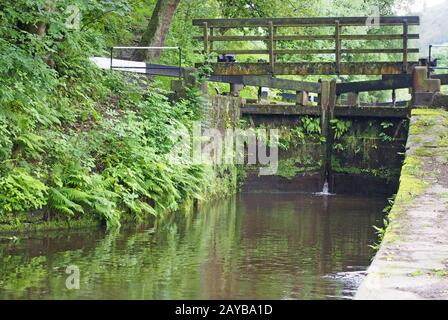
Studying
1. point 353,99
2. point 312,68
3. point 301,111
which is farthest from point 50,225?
A: point 353,99

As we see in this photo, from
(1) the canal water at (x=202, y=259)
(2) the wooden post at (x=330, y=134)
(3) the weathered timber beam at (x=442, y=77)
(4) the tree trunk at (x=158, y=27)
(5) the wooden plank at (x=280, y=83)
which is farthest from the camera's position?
(5) the wooden plank at (x=280, y=83)

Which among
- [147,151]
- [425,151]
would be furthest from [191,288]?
[147,151]

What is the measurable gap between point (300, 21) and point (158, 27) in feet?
10.3

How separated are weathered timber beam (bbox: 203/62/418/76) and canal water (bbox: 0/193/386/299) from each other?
16.0ft

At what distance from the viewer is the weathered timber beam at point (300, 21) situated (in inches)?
829

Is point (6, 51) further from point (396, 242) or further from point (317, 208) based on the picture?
point (317, 208)

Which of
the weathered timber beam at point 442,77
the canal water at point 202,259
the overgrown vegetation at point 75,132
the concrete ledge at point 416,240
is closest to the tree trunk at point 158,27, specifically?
the overgrown vegetation at point 75,132

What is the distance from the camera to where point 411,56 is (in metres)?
49.7

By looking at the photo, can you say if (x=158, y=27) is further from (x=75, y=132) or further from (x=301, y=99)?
(x=75, y=132)

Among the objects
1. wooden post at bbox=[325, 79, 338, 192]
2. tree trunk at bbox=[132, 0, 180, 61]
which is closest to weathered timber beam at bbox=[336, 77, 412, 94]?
wooden post at bbox=[325, 79, 338, 192]

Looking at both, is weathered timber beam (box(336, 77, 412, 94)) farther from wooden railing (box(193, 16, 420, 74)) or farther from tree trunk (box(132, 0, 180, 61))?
tree trunk (box(132, 0, 180, 61))

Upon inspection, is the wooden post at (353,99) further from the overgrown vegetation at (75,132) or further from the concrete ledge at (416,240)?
the concrete ledge at (416,240)

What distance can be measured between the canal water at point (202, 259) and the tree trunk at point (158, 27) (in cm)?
552

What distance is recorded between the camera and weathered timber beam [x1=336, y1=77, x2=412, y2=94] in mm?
21484
